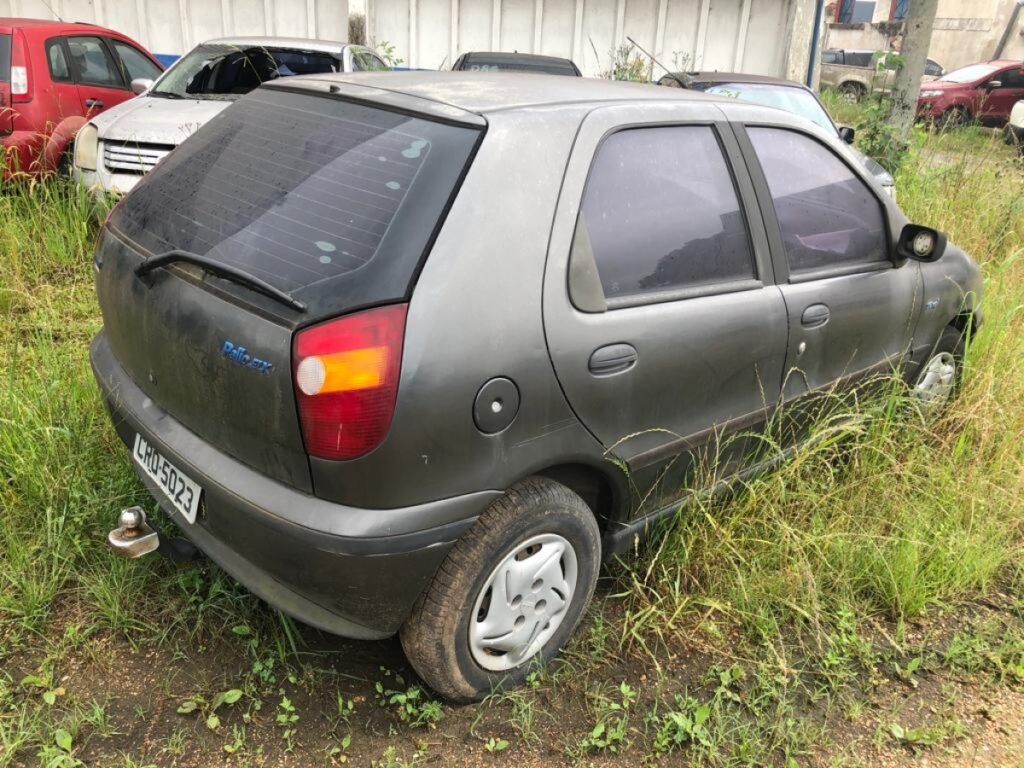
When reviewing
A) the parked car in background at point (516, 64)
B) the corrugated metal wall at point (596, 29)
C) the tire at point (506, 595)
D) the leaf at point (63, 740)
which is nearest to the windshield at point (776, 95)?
the parked car in background at point (516, 64)

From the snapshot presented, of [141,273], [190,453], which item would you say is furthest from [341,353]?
[141,273]

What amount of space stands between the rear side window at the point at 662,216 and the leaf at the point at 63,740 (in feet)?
6.04

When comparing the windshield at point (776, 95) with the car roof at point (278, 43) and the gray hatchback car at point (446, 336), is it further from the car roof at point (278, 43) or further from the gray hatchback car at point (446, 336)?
the gray hatchback car at point (446, 336)

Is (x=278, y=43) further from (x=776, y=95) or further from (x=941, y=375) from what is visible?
(x=941, y=375)

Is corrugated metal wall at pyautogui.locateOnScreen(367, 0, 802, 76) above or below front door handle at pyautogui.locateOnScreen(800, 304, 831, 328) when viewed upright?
above

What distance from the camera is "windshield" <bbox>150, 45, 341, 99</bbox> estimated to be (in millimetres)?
6215

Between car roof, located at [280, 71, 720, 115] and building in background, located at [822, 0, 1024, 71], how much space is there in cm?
2837

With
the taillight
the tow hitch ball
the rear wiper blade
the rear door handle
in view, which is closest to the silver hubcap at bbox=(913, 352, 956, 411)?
the rear door handle

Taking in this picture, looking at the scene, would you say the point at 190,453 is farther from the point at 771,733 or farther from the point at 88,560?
the point at 771,733

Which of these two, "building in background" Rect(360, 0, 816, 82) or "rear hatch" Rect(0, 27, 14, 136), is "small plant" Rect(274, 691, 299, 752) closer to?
"rear hatch" Rect(0, 27, 14, 136)

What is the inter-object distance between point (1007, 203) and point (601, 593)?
5.54m

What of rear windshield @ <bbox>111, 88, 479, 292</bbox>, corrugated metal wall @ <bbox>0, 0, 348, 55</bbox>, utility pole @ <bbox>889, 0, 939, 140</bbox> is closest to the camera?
rear windshield @ <bbox>111, 88, 479, 292</bbox>

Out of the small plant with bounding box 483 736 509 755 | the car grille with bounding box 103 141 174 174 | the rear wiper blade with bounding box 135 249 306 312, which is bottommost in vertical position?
the small plant with bounding box 483 736 509 755

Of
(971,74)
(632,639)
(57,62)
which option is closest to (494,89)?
(632,639)
